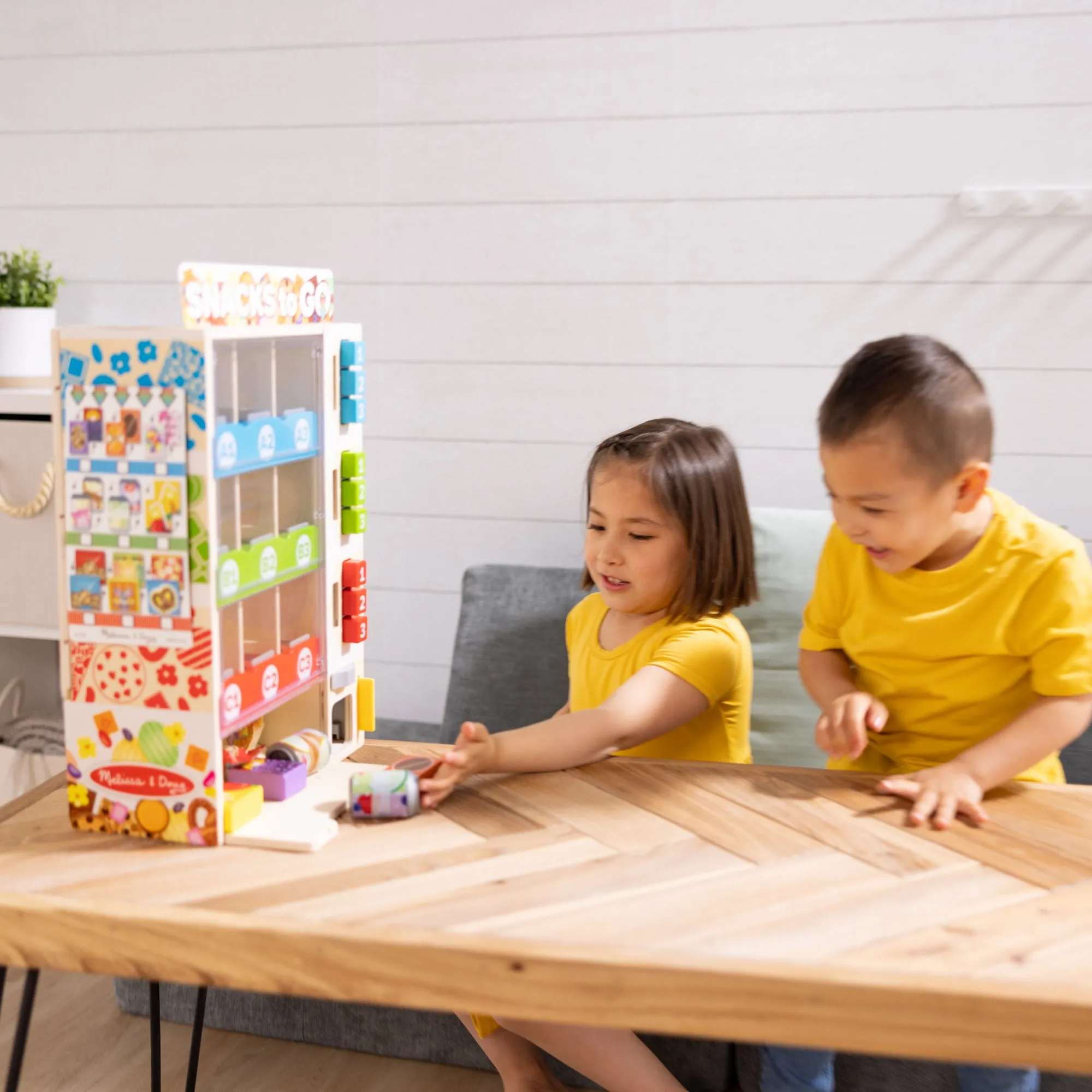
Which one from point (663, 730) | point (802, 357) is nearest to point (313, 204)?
point (802, 357)

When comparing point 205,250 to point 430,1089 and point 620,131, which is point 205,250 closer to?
point 620,131

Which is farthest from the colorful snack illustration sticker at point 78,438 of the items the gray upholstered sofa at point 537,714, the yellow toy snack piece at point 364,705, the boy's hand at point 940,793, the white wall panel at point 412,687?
the white wall panel at point 412,687

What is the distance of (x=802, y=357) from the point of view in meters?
2.16

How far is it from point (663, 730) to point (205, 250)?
5.16 ft

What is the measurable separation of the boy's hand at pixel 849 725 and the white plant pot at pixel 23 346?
5.55 ft

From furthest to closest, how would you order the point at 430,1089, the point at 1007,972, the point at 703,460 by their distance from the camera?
the point at 430,1089
the point at 703,460
the point at 1007,972

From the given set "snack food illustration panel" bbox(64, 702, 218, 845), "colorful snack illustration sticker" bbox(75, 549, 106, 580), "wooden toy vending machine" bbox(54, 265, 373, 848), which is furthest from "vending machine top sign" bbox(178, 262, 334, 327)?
"snack food illustration panel" bbox(64, 702, 218, 845)

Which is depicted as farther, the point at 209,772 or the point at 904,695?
the point at 904,695

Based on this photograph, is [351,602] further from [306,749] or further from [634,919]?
[634,919]

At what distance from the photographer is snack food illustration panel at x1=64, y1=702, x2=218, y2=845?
100 centimetres

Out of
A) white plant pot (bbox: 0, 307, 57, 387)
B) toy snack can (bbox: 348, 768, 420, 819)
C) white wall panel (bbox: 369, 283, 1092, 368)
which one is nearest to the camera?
toy snack can (bbox: 348, 768, 420, 819)

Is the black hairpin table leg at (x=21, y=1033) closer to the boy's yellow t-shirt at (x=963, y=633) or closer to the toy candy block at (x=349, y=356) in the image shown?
the toy candy block at (x=349, y=356)

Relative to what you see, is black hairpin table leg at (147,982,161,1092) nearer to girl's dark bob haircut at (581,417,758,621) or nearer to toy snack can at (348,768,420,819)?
toy snack can at (348,768,420,819)

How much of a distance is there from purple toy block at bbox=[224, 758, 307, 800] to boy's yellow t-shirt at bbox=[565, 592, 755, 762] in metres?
0.41
